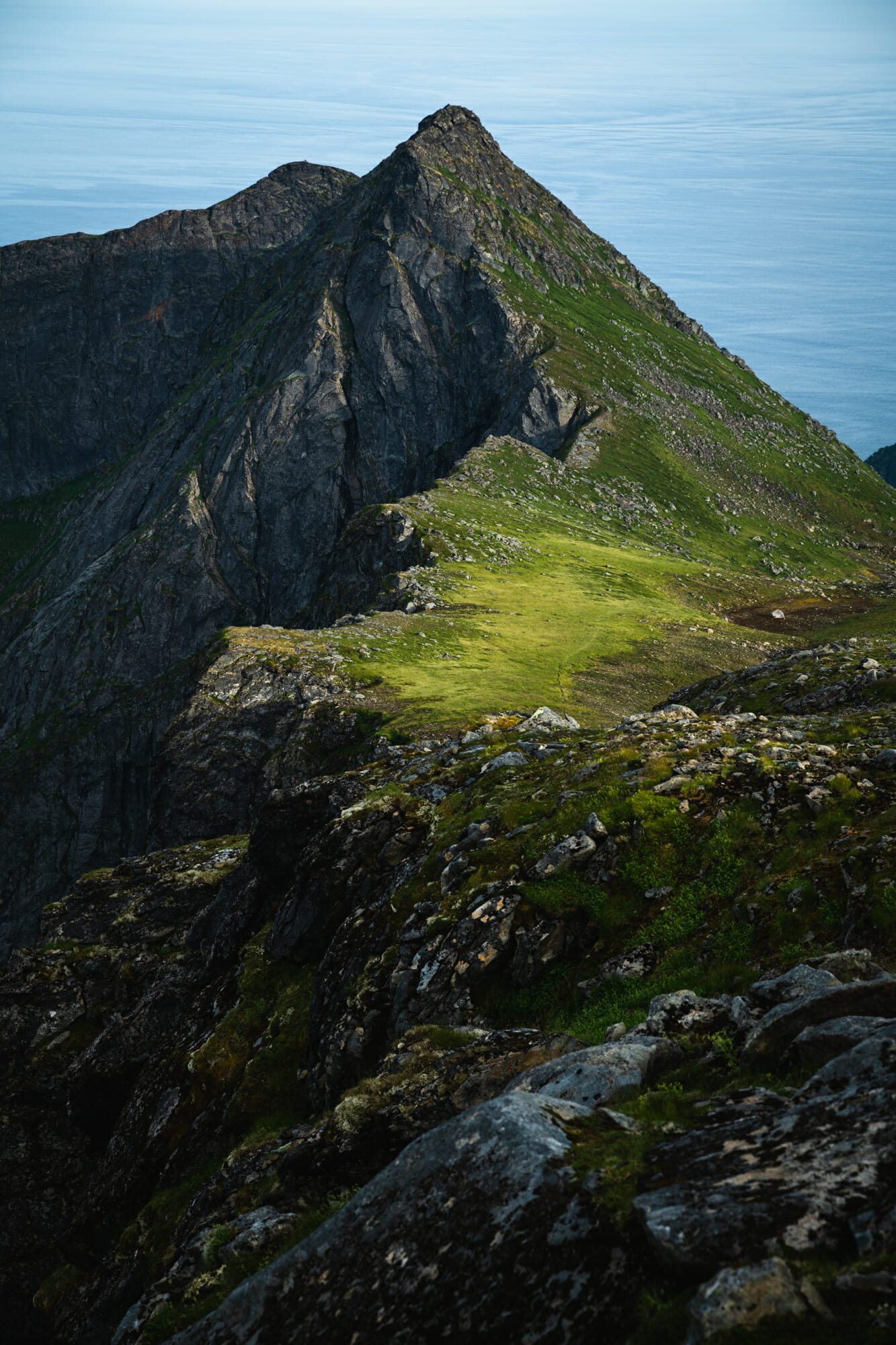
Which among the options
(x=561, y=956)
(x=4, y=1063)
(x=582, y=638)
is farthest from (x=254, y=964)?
(x=582, y=638)

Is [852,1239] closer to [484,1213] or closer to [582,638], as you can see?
→ [484,1213]

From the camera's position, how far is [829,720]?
31.5m

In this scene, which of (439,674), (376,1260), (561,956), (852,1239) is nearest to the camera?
(852,1239)

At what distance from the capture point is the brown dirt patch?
131500 millimetres

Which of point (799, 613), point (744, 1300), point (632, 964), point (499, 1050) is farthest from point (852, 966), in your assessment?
point (799, 613)

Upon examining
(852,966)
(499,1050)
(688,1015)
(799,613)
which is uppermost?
(799,613)

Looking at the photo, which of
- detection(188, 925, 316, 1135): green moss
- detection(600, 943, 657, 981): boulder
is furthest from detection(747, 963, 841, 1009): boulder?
detection(188, 925, 316, 1135): green moss

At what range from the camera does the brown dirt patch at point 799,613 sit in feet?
431

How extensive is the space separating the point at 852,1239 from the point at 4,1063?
47.4 meters

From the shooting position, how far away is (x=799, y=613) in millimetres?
139250

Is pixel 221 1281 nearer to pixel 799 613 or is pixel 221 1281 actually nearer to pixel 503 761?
pixel 503 761

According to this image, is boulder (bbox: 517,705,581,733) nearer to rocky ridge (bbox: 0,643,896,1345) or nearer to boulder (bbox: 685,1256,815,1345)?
rocky ridge (bbox: 0,643,896,1345)

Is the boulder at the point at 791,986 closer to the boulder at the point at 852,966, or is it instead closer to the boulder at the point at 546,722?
the boulder at the point at 852,966

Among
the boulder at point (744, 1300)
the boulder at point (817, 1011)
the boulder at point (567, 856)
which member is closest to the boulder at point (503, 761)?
the boulder at point (567, 856)
